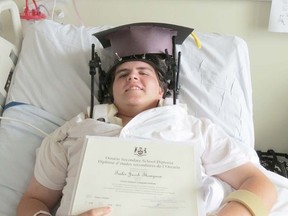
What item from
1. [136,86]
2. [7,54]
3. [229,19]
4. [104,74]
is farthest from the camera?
[229,19]

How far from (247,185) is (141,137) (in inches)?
14.3

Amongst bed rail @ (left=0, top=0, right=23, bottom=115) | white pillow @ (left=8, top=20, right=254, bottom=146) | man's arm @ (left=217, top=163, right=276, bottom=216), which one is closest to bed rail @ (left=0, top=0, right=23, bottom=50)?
bed rail @ (left=0, top=0, right=23, bottom=115)

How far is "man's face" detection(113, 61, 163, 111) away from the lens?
122 centimetres

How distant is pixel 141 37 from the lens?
51.4 inches

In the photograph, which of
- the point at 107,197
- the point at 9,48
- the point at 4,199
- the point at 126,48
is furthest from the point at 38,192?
the point at 9,48

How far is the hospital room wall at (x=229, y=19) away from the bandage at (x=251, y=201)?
38.5 inches

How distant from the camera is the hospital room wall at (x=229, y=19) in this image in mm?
1734

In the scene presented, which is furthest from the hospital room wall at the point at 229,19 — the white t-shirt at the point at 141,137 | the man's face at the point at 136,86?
the white t-shirt at the point at 141,137

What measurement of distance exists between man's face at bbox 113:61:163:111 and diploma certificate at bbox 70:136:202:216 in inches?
7.2

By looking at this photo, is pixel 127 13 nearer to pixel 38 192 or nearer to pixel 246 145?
pixel 246 145

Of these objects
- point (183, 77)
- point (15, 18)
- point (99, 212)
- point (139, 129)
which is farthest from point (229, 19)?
point (99, 212)

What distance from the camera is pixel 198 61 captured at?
4.91ft

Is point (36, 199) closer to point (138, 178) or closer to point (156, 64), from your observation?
point (138, 178)

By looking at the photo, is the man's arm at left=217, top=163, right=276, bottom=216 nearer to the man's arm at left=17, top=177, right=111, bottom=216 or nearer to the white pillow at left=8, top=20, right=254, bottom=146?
the white pillow at left=8, top=20, right=254, bottom=146
